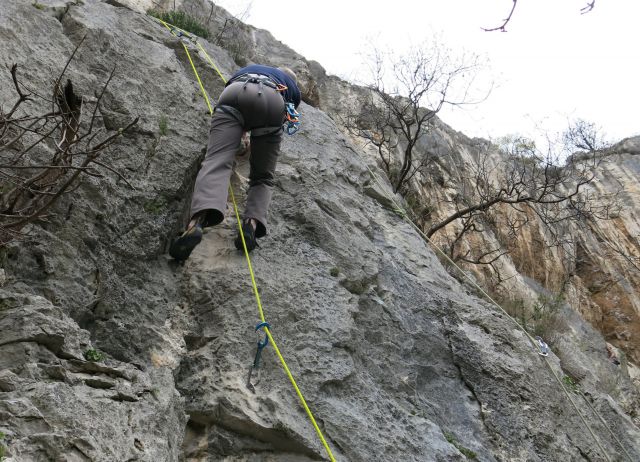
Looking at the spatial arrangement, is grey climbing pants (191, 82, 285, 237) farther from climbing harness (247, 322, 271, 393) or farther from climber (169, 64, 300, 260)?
climbing harness (247, 322, 271, 393)

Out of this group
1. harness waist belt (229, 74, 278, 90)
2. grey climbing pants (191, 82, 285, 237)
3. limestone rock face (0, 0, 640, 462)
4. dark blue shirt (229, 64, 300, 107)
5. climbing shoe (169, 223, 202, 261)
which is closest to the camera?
limestone rock face (0, 0, 640, 462)

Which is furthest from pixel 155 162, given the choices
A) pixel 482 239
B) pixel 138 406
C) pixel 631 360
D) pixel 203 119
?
pixel 631 360

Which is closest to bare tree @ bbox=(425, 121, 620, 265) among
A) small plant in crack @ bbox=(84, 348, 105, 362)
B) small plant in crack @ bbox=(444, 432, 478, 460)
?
small plant in crack @ bbox=(444, 432, 478, 460)

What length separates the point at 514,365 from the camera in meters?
5.23

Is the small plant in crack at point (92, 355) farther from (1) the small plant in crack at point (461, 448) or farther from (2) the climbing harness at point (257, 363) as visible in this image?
(1) the small plant in crack at point (461, 448)

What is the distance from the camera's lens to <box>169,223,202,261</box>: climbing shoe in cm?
427

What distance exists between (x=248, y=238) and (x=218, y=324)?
75 centimetres

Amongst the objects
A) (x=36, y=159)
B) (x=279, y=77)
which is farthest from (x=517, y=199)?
(x=36, y=159)

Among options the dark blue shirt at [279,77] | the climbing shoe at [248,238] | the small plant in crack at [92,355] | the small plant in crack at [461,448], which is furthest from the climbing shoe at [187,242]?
the small plant in crack at [461,448]

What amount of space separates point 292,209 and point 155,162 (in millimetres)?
1187

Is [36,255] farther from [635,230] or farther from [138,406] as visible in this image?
[635,230]

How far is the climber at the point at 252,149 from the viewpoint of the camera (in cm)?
441

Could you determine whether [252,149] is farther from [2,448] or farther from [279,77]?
[2,448]

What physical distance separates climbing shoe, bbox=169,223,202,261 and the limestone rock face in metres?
0.14
